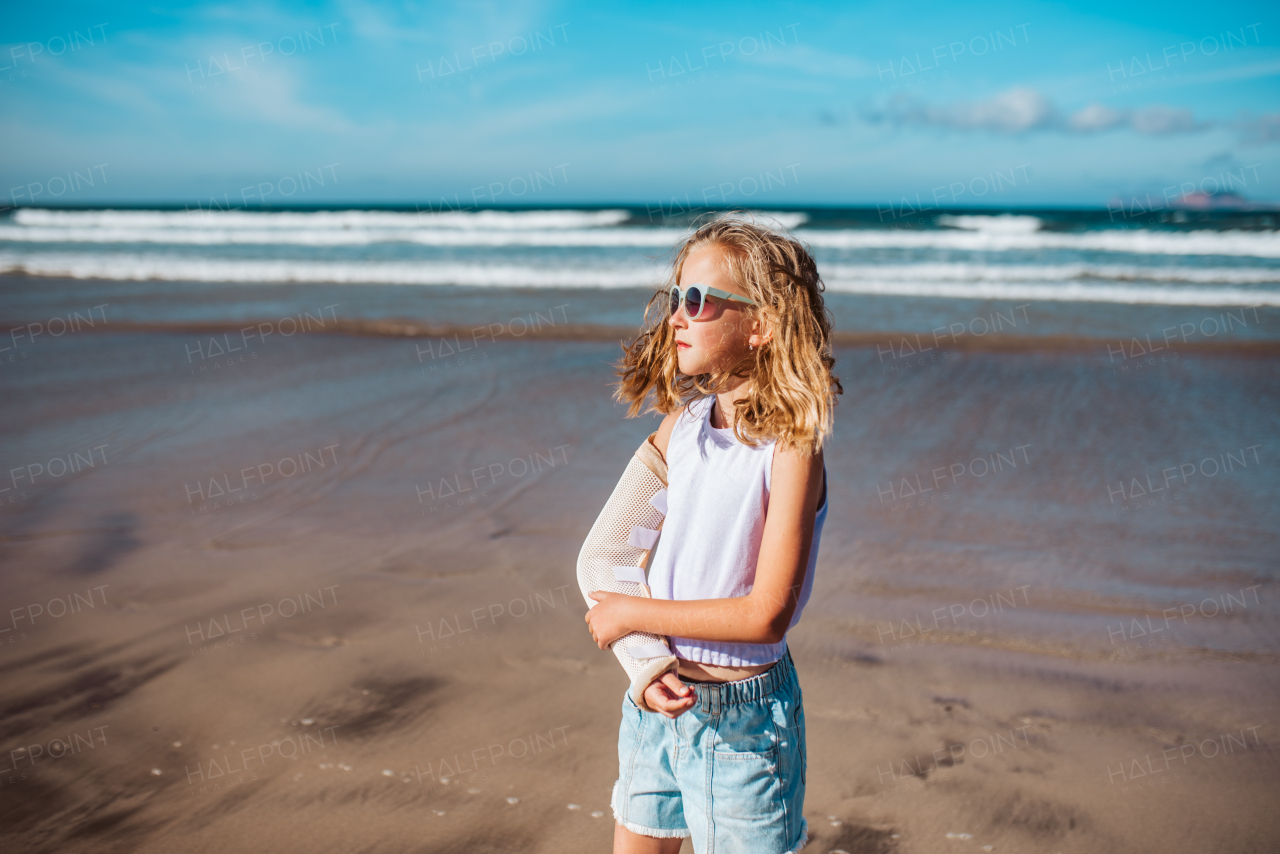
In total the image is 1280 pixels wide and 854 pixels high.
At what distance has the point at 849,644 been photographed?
3.35 m

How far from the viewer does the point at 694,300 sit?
59.6 inches

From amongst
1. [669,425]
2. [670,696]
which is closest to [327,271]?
[669,425]

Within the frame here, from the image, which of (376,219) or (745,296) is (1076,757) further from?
(376,219)

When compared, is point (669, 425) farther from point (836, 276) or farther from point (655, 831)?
point (836, 276)

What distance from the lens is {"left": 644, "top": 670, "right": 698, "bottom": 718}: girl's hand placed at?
4.59 ft

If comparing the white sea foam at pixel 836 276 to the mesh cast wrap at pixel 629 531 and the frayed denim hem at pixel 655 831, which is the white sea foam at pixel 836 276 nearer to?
the mesh cast wrap at pixel 629 531

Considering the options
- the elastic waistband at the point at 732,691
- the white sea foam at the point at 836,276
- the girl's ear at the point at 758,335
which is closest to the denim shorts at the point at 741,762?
the elastic waistband at the point at 732,691

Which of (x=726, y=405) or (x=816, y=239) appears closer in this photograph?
(x=726, y=405)

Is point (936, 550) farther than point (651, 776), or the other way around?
point (936, 550)

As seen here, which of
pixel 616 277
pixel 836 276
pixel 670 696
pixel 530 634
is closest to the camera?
pixel 670 696

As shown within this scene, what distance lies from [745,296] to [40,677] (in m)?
3.14

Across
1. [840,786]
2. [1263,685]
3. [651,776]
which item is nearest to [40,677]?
[651,776]

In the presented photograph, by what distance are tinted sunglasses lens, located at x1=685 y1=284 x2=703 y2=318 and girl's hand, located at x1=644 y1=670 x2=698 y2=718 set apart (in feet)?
2.16

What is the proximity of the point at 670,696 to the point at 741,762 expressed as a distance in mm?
223
